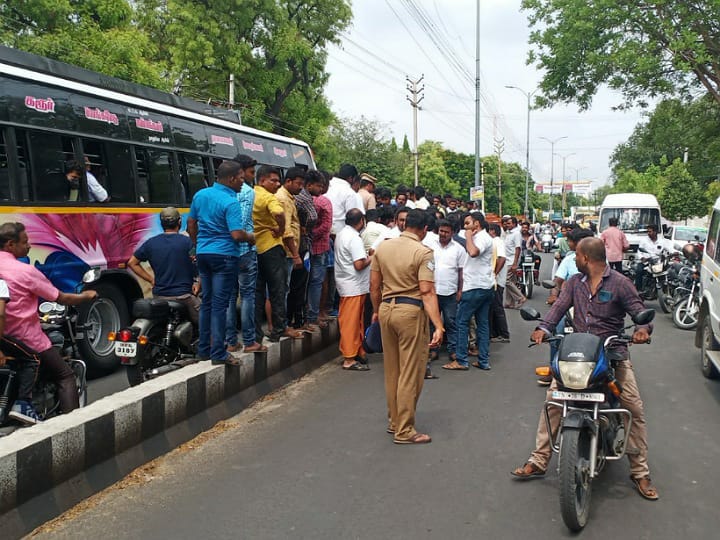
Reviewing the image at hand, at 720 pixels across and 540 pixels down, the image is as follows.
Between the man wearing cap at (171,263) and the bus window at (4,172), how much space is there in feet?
4.21

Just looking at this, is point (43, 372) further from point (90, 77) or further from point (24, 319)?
point (90, 77)

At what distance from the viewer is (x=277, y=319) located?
7.25 m

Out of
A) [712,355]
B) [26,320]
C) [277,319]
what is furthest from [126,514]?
[712,355]

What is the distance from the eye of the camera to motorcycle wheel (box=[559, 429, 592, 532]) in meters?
3.71

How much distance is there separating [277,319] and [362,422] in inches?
70.2

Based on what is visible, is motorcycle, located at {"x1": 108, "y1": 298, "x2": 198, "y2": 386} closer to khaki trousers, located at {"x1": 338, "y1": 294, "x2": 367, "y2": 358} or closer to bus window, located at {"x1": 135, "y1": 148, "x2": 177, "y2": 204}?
khaki trousers, located at {"x1": 338, "y1": 294, "x2": 367, "y2": 358}

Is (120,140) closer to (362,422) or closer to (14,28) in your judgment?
(362,422)

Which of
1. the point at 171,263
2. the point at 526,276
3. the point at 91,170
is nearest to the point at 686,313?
the point at 526,276

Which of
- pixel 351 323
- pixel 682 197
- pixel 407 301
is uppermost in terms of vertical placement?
pixel 682 197

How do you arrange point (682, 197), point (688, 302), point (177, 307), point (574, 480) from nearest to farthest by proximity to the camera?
point (574, 480) → point (177, 307) → point (688, 302) → point (682, 197)

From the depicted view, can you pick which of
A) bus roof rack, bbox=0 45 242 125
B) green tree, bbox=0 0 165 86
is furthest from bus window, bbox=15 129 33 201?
green tree, bbox=0 0 165 86

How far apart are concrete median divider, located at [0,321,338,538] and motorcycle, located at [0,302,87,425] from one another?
1.53 feet

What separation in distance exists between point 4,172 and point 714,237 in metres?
7.28

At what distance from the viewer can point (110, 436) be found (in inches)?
177
